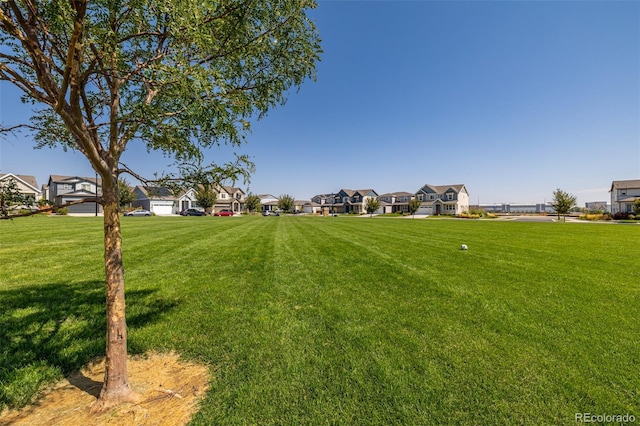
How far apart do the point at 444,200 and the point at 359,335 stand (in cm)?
7267

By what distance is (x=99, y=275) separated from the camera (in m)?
7.34

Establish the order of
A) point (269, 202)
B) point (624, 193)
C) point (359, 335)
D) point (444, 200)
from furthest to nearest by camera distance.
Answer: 1. point (269, 202)
2. point (444, 200)
3. point (624, 193)
4. point (359, 335)

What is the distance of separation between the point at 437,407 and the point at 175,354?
3.55 metres

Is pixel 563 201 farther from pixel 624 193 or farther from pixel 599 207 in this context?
pixel 599 207

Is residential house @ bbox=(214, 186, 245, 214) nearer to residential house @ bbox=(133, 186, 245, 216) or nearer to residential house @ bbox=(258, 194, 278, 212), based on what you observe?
residential house @ bbox=(133, 186, 245, 216)

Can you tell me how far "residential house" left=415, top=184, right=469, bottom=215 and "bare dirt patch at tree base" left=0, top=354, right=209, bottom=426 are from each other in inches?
2787

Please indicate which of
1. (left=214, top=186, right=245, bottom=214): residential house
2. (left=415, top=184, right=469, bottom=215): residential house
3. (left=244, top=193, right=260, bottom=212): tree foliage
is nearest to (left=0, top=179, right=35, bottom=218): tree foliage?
(left=244, top=193, right=260, bottom=212): tree foliage

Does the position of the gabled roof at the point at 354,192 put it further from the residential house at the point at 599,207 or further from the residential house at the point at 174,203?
the residential house at the point at 599,207

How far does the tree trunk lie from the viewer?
2.92 m

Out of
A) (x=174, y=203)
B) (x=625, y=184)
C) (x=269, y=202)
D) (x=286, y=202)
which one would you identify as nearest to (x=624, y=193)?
(x=625, y=184)

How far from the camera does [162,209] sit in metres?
56.4

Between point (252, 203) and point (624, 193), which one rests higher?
point (624, 193)

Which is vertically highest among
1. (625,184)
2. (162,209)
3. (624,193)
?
(625,184)

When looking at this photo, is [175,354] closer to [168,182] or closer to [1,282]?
[168,182]
